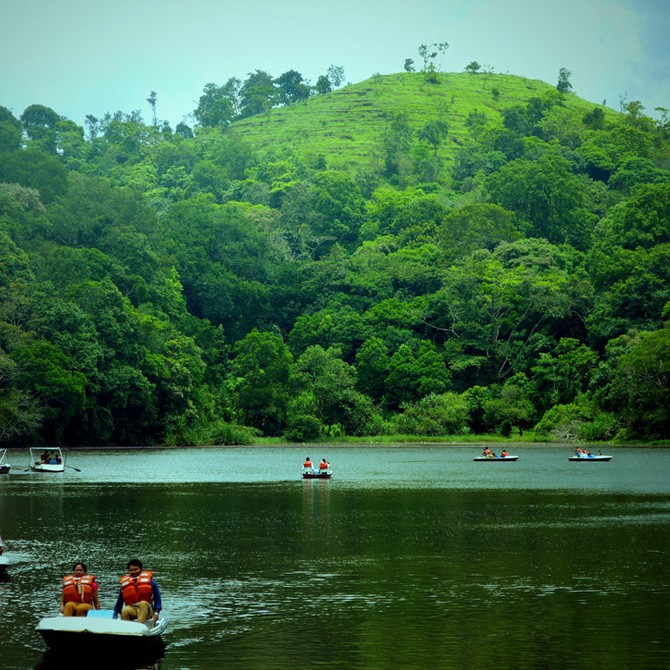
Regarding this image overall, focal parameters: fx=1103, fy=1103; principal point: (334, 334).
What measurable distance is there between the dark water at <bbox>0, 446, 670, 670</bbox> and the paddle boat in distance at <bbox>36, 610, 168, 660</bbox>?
467 mm

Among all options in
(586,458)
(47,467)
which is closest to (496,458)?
(586,458)

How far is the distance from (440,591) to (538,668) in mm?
8987

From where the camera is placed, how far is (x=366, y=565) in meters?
37.5

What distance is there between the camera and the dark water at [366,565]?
25.6 m

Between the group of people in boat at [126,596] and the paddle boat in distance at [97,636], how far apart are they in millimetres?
356

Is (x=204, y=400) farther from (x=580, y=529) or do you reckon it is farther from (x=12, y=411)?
(x=580, y=529)

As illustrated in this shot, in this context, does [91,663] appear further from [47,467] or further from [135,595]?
[47,467]

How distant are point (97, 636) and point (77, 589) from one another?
1.57 metres

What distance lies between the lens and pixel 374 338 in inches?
5261

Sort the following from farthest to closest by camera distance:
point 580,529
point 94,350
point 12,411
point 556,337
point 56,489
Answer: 1. point 556,337
2. point 94,350
3. point 12,411
4. point 56,489
5. point 580,529

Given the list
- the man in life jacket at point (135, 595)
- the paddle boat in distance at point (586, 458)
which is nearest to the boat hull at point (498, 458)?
the paddle boat in distance at point (586, 458)

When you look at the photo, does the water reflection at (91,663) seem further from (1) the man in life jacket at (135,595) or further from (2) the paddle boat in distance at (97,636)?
(1) the man in life jacket at (135,595)

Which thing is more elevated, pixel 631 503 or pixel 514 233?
pixel 514 233

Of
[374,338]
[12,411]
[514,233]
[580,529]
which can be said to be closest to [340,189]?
[514,233]
